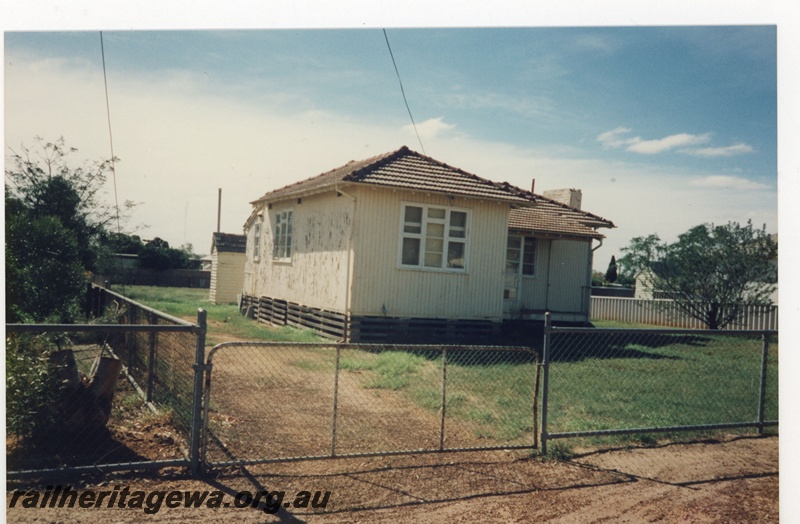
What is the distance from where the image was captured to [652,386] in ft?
31.2

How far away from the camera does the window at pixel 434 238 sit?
1316 centimetres

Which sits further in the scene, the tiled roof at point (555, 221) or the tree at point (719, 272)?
the tiled roof at point (555, 221)

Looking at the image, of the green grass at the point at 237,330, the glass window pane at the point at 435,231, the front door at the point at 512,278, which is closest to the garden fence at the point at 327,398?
the green grass at the point at 237,330

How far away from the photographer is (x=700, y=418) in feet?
24.7

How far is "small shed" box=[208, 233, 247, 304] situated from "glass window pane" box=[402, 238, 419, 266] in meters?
14.5

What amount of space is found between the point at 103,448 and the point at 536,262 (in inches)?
597

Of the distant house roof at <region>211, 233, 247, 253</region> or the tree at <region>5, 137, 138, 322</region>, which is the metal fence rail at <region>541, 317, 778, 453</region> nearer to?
the tree at <region>5, 137, 138, 322</region>

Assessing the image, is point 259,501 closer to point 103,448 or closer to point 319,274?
point 103,448

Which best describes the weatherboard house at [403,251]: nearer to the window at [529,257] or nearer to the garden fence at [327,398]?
the garden fence at [327,398]

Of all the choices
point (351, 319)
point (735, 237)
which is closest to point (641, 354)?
point (735, 237)

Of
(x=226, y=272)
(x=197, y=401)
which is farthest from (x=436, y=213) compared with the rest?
(x=226, y=272)

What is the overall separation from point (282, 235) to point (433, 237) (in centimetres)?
609

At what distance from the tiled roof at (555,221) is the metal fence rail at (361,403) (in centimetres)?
710

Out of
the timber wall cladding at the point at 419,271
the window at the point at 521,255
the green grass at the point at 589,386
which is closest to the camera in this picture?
the green grass at the point at 589,386
